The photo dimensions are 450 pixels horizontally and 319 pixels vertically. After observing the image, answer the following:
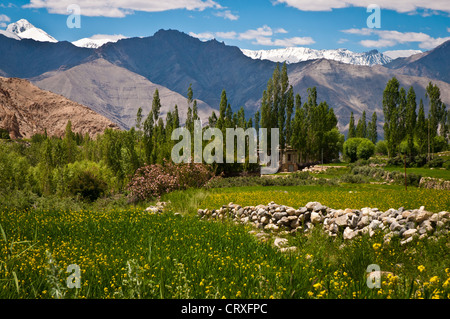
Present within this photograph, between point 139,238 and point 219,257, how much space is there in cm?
243

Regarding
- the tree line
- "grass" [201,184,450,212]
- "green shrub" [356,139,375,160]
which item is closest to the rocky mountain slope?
the tree line

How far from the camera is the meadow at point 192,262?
385cm

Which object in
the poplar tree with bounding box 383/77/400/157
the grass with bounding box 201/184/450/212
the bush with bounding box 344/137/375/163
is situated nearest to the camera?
the grass with bounding box 201/184/450/212

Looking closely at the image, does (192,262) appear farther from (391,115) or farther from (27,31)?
(391,115)

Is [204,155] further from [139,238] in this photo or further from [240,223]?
[139,238]

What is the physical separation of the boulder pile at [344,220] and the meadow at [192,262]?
0.50 metres

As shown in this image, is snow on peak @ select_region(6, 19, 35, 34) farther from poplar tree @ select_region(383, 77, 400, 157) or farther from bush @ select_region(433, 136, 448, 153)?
bush @ select_region(433, 136, 448, 153)

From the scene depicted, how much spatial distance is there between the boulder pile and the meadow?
0.50m

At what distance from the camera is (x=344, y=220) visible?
8953 mm

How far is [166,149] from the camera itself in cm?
2492

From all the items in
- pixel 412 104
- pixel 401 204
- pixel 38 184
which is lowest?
pixel 38 184

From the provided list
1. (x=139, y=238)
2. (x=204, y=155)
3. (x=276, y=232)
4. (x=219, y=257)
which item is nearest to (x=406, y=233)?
(x=276, y=232)

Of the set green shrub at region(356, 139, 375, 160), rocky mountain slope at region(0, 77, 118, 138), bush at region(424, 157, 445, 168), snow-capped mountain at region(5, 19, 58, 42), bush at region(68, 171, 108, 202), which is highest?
rocky mountain slope at region(0, 77, 118, 138)

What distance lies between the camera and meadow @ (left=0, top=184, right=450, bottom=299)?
12.6ft
